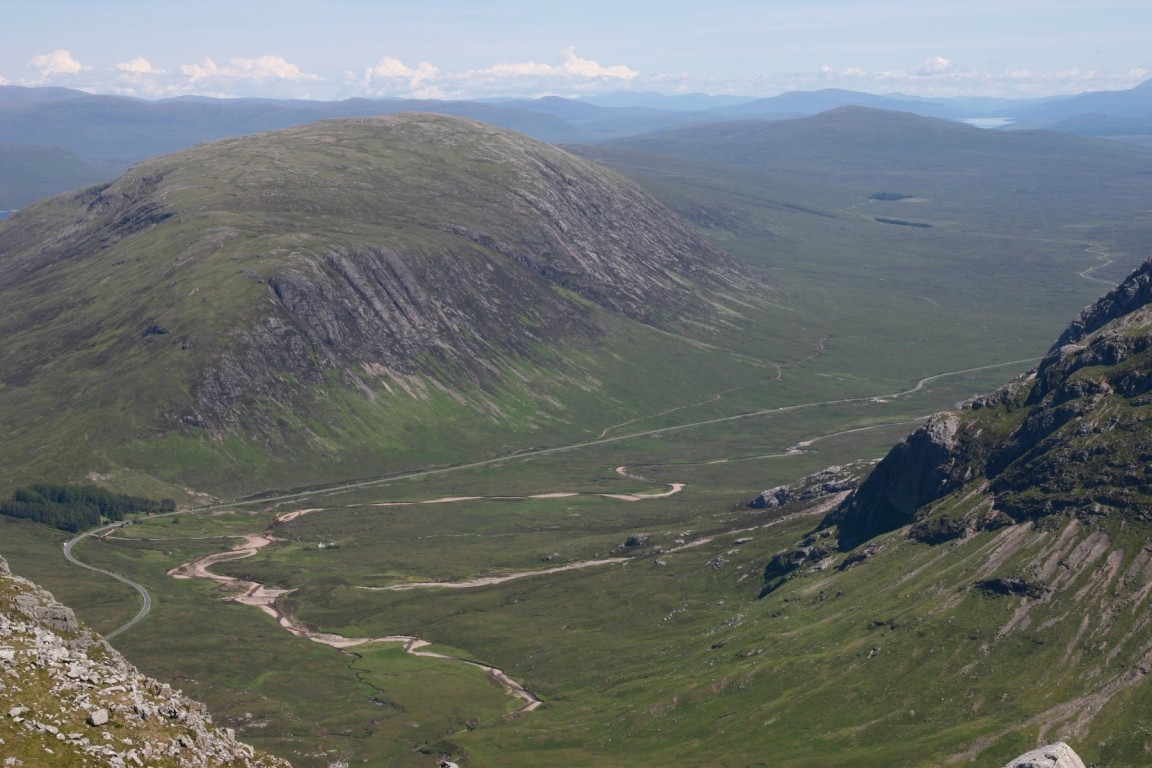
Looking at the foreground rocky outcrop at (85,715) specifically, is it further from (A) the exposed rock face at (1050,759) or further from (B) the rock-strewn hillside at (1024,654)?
(B) the rock-strewn hillside at (1024,654)

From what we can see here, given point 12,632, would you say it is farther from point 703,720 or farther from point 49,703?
point 703,720

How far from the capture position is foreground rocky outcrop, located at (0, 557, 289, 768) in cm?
6756

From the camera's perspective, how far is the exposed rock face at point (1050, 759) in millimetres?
98438

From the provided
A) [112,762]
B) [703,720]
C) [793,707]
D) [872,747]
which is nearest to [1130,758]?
[872,747]

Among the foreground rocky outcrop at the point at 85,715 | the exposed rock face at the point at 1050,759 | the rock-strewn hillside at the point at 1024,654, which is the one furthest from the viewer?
the rock-strewn hillside at the point at 1024,654

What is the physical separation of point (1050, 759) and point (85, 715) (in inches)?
2865

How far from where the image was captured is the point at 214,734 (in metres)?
79.7

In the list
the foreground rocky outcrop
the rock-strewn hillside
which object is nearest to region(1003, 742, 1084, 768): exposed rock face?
the rock-strewn hillside

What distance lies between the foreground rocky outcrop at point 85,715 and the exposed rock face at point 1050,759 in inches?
2287

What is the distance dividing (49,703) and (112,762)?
5581 mm

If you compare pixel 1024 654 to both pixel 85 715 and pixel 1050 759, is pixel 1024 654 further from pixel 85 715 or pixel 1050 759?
pixel 85 715

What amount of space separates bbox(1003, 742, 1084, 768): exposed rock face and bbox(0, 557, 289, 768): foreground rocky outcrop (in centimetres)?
5808

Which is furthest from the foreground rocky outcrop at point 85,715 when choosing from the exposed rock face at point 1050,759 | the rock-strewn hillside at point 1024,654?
the rock-strewn hillside at point 1024,654

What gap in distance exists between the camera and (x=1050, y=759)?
326 feet
